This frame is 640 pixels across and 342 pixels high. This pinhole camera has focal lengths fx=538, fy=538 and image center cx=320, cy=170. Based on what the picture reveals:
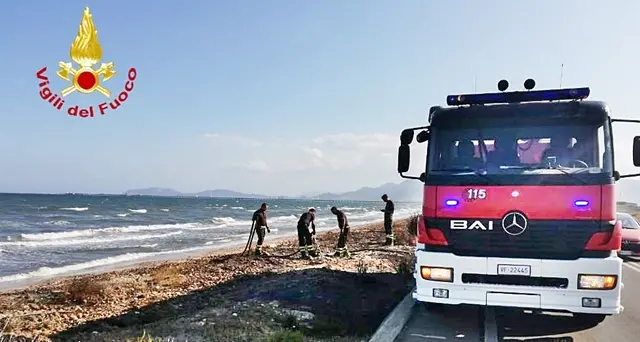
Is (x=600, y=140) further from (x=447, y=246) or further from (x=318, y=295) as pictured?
(x=318, y=295)

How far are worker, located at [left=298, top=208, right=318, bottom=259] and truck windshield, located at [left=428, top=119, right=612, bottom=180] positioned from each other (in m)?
9.56

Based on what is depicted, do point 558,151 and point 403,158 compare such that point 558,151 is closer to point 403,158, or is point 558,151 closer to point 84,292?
point 403,158

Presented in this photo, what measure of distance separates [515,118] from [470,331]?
2703mm

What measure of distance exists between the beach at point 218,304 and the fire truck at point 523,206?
1.53 m

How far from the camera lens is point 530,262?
5.89m

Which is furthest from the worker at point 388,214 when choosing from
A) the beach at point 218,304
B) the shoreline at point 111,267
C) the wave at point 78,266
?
the wave at point 78,266

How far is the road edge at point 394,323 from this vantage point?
242 inches

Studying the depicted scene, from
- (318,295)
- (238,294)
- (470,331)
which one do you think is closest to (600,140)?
(470,331)

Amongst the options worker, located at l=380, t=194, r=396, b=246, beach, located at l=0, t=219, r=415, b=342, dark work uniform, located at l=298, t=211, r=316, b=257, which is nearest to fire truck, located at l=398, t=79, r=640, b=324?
beach, located at l=0, t=219, r=415, b=342

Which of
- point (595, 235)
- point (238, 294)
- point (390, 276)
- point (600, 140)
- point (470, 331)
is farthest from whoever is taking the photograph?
point (390, 276)

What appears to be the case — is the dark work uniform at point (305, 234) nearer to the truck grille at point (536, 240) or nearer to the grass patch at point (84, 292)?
the grass patch at point (84, 292)

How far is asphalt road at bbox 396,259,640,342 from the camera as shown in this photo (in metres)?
6.45

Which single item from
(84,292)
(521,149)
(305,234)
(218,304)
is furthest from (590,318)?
(305,234)

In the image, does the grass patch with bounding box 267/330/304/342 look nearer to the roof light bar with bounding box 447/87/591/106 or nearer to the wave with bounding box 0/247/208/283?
the roof light bar with bounding box 447/87/591/106
